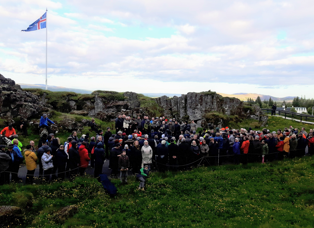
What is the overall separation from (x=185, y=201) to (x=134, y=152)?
4.43 m

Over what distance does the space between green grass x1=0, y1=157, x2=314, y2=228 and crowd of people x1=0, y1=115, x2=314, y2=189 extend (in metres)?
0.90

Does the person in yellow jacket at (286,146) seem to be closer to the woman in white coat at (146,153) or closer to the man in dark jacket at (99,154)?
the woman in white coat at (146,153)

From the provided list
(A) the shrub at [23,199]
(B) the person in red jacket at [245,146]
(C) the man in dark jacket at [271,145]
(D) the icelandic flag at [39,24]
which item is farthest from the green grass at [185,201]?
(D) the icelandic flag at [39,24]

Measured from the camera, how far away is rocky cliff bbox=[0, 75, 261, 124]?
28.0 metres

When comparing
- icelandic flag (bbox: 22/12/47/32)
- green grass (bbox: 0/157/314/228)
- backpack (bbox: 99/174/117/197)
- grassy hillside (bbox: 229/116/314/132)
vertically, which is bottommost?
green grass (bbox: 0/157/314/228)

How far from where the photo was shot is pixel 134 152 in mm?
14297

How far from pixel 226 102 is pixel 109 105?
672 inches

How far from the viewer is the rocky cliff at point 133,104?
2795 cm

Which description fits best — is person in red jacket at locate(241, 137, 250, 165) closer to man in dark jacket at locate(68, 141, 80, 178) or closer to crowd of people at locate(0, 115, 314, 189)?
crowd of people at locate(0, 115, 314, 189)

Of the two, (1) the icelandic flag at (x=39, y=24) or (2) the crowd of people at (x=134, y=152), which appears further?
(1) the icelandic flag at (x=39, y=24)

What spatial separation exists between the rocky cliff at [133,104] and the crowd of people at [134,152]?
8.82 metres

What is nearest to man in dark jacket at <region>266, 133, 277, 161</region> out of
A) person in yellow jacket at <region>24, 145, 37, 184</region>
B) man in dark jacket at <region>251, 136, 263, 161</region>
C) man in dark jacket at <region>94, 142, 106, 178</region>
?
man in dark jacket at <region>251, 136, 263, 161</region>

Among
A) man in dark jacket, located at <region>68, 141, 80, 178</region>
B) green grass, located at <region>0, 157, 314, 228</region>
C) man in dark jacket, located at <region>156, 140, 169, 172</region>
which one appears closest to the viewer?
green grass, located at <region>0, 157, 314, 228</region>

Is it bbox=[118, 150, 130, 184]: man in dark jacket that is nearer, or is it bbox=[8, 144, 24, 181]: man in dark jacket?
bbox=[8, 144, 24, 181]: man in dark jacket
